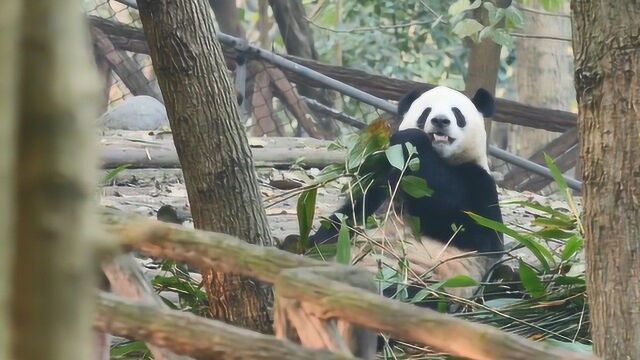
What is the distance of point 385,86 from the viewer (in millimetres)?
7055

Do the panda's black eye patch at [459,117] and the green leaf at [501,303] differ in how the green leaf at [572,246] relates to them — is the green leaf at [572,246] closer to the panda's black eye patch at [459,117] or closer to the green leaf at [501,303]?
the green leaf at [501,303]

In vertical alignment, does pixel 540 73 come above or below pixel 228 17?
below

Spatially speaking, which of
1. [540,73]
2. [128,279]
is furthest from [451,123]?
Answer: [540,73]

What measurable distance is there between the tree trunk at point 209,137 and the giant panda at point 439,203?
2.34 ft

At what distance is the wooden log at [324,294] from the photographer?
58.4 inches

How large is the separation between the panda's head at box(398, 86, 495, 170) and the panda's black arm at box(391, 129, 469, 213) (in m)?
0.23

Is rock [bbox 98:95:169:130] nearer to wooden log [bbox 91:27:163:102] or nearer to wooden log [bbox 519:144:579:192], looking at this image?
wooden log [bbox 91:27:163:102]

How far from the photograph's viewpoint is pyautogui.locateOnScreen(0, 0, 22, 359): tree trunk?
0.68 meters

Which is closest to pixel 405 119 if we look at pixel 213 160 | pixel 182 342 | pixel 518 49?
pixel 213 160

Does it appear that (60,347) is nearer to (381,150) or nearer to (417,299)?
(417,299)

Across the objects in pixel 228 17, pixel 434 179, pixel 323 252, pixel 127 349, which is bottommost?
pixel 127 349

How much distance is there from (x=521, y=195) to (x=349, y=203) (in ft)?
7.32

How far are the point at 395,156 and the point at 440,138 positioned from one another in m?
1.06

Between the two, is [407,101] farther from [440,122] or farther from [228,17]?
[228,17]
